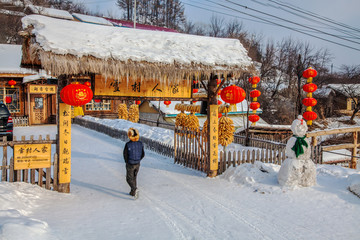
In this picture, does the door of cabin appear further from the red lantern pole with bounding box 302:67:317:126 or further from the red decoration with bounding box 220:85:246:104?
the red lantern pole with bounding box 302:67:317:126

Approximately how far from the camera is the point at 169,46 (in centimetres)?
841

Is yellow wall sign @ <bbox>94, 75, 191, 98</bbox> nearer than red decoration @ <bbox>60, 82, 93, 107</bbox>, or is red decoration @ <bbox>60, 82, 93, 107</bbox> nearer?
red decoration @ <bbox>60, 82, 93, 107</bbox>

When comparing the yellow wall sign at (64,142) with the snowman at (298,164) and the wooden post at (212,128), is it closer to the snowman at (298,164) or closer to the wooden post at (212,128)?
the wooden post at (212,128)

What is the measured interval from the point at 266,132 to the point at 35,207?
619 inches

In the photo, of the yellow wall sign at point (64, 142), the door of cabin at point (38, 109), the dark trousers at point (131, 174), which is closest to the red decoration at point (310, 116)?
the dark trousers at point (131, 174)

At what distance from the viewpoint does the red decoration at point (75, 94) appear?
646cm

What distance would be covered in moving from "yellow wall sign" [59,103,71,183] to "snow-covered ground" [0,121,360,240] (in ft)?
1.67

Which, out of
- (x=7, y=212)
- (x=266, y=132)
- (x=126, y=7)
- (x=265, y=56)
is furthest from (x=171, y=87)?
(x=126, y=7)

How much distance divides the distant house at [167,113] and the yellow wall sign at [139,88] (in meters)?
11.8

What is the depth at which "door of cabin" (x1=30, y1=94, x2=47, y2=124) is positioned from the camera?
2314 centimetres

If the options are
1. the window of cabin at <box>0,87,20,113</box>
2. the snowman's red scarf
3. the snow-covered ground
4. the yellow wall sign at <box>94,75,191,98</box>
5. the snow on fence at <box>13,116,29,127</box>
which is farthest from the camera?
the window of cabin at <box>0,87,20,113</box>

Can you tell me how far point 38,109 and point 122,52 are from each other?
1922 centimetres

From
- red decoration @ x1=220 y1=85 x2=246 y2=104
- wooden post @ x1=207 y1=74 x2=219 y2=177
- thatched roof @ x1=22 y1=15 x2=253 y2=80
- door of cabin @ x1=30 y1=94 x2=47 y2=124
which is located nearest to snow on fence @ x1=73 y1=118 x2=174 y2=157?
door of cabin @ x1=30 y1=94 x2=47 y2=124

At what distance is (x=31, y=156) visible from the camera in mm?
6621
